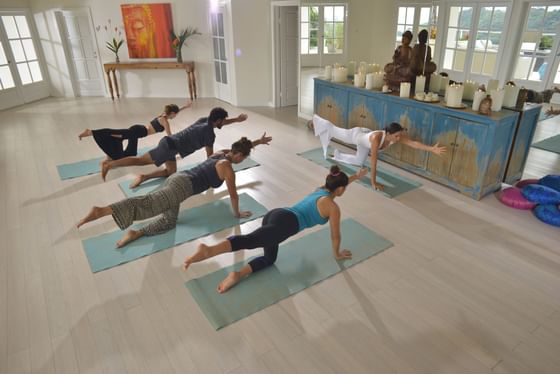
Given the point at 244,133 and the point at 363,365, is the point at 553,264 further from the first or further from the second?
the point at 244,133

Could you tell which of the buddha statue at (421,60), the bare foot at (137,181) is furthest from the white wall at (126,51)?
the buddha statue at (421,60)

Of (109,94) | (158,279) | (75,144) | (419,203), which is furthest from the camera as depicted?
(109,94)

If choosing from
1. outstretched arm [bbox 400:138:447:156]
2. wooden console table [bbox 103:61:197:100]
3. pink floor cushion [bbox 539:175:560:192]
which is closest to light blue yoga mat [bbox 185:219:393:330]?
outstretched arm [bbox 400:138:447:156]

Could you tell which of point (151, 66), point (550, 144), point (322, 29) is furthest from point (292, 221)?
point (151, 66)

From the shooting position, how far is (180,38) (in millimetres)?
7820

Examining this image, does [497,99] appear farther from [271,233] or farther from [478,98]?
[271,233]

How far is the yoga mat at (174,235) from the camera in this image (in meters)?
3.11

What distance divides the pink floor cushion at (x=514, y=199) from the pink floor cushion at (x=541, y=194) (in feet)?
0.16

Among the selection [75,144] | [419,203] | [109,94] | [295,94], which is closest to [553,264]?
[419,203]

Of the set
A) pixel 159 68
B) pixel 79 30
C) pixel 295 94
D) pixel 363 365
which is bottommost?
pixel 363 365

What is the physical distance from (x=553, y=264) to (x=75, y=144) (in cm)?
621

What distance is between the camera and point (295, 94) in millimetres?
7723

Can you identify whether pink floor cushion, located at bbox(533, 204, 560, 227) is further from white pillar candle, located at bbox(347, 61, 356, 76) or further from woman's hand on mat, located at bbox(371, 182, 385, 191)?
white pillar candle, located at bbox(347, 61, 356, 76)

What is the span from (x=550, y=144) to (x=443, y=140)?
208 cm
